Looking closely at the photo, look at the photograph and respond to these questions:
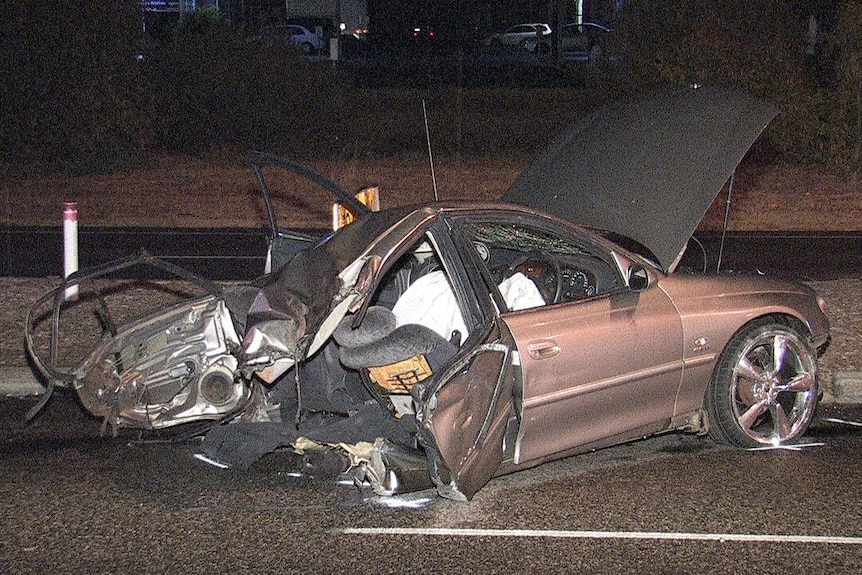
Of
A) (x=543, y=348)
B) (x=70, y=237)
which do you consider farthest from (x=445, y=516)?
(x=70, y=237)

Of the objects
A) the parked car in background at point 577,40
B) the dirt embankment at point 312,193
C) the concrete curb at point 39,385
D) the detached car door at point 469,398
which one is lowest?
the concrete curb at point 39,385

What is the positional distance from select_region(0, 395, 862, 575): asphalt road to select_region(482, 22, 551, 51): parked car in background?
41.8 meters

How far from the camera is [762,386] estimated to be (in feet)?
22.2

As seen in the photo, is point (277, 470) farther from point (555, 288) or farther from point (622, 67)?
point (622, 67)

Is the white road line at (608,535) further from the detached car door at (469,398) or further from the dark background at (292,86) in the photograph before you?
the dark background at (292,86)

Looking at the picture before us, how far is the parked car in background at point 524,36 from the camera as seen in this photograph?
47500 millimetres

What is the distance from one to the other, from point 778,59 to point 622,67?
398cm

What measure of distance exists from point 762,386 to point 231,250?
8856 mm

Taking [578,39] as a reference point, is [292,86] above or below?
below

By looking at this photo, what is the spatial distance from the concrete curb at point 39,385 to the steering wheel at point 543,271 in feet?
8.95

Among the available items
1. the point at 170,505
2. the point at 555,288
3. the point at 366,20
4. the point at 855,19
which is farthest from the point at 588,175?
the point at 366,20

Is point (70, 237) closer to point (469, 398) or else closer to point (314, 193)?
point (469, 398)

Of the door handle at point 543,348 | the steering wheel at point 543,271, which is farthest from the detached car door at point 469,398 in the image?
the steering wheel at point 543,271

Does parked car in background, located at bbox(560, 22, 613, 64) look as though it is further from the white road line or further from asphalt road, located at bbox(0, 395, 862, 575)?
the white road line
